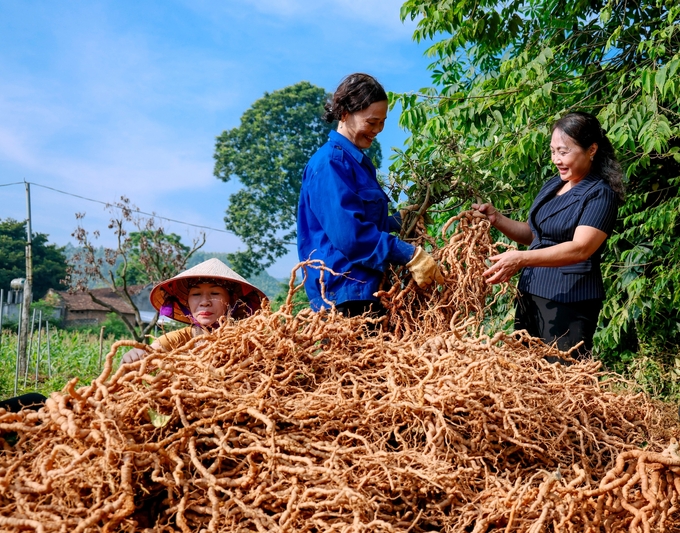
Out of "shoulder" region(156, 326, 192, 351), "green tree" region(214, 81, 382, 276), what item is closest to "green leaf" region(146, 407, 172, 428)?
"shoulder" region(156, 326, 192, 351)

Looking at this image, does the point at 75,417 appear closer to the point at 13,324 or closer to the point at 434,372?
the point at 434,372

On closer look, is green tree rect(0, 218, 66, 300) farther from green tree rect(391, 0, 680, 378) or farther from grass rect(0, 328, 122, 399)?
green tree rect(391, 0, 680, 378)

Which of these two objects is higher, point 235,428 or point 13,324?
point 13,324

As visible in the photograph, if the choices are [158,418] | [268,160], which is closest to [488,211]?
[158,418]

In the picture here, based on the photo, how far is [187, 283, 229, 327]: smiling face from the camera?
2453mm

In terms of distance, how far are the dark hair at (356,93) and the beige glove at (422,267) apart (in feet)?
1.82

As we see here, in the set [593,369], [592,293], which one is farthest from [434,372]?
[592,293]

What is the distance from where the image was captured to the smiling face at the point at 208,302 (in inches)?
96.6

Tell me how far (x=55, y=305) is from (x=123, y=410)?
3174 cm

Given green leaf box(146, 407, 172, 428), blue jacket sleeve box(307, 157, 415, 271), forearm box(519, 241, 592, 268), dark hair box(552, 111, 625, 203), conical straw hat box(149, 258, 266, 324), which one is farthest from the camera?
conical straw hat box(149, 258, 266, 324)

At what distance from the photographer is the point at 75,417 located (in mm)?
1129

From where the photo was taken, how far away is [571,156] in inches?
91.5

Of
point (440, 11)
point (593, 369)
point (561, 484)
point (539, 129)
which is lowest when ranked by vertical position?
point (561, 484)

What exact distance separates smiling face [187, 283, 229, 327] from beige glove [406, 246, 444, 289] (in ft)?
2.84
